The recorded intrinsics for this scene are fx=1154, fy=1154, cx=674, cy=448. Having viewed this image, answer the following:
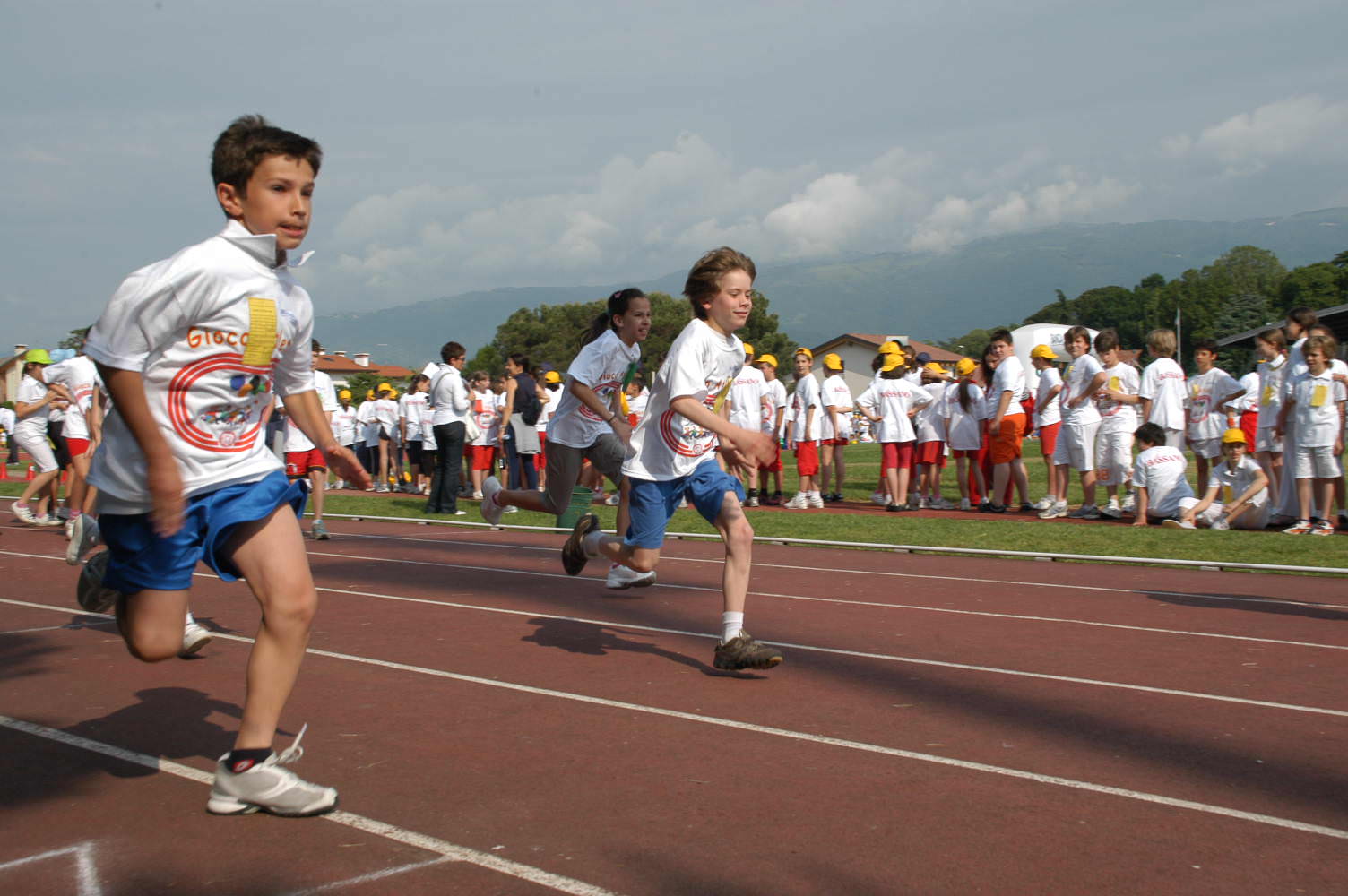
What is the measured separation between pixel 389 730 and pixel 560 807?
123cm

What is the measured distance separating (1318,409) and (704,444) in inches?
318

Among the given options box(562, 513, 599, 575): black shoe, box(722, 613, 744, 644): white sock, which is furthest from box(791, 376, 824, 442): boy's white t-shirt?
box(722, 613, 744, 644): white sock

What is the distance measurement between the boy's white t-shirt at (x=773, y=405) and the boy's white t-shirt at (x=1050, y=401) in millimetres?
3466

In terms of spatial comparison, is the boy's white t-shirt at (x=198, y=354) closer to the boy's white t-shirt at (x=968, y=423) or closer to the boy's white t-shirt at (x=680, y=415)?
the boy's white t-shirt at (x=680, y=415)

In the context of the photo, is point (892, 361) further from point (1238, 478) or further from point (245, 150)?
point (245, 150)

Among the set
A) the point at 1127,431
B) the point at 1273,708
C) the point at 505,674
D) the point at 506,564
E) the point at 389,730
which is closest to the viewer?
the point at 389,730

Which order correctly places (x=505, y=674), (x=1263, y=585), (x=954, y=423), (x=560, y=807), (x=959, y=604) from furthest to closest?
(x=954, y=423) → (x=1263, y=585) → (x=959, y=604) → (x=505, y=674) → (x=560, y=807)

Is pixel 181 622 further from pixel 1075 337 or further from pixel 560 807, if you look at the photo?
pixel 1075 337

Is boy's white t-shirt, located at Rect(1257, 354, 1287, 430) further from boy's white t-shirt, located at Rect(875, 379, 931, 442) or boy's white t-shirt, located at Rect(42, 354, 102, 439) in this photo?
boy's white t-shirt, located at Rect(42, 354, 102, 439)

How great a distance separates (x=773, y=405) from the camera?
1642cm

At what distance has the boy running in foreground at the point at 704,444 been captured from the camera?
5.64 metres

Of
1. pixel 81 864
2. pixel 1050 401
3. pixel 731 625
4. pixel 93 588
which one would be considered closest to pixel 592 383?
pixel 731 625

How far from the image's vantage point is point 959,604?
8.00m

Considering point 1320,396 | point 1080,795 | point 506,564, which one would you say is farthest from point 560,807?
point 1320,396
